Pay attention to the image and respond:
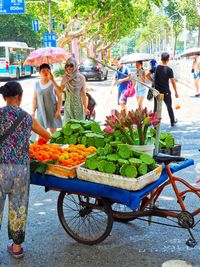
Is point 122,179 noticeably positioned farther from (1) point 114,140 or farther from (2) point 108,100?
(2) point 108,100

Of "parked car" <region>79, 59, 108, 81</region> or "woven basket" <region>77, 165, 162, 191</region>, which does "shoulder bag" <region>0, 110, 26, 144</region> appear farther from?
"parked car" <region>79, 59, 108, 81</region>

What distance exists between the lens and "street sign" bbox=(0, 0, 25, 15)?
20.2m

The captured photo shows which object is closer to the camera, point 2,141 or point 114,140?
point 2,141

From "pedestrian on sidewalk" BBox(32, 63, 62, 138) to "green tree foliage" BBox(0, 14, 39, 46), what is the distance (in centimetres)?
4534

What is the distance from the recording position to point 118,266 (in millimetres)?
3676

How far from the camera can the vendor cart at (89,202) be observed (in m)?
3.56

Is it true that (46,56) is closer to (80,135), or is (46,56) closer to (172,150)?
(80,135)

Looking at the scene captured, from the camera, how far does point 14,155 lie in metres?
3.57

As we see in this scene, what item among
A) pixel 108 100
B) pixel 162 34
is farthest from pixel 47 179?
pixel 162 34

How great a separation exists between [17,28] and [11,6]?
3240 centimetres

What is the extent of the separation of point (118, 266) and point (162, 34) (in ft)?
241

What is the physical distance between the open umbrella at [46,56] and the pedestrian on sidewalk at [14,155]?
3.55m

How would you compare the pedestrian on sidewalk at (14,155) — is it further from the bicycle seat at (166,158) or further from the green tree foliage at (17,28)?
the green tree foliage at (17,28)

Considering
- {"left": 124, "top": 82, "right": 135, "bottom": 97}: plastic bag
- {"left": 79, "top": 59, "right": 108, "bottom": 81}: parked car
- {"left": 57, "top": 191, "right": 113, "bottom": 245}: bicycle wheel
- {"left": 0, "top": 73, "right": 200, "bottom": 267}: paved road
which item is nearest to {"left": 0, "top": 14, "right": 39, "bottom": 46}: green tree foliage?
{"left": 79, "top": 59, "right": 108, "bottom": 81}: parked car
